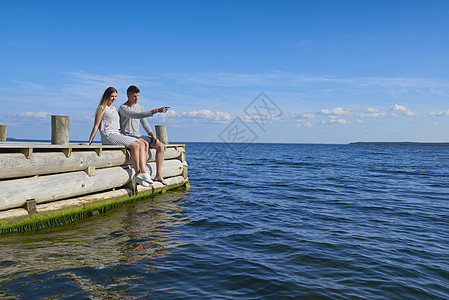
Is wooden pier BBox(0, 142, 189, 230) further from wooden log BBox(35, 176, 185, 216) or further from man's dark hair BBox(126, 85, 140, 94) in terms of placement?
man's dark hair BBox(126, 85, 140, 94)

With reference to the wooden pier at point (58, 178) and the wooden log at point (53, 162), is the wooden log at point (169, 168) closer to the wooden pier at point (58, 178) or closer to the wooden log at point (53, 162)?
the wooden pier at point (58, 178)

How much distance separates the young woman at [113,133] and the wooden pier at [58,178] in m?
0.37

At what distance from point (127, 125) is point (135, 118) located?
46 centimetres

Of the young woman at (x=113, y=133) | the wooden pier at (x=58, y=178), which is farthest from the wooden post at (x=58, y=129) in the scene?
the young woman at (x=113, y=133)

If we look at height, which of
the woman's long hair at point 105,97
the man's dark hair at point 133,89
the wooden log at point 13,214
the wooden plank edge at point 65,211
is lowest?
the wooden plank edge at point 65,211

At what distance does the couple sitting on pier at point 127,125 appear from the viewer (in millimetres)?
8656

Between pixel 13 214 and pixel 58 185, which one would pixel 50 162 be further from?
pixel 13 214

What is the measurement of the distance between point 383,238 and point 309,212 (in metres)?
2.61

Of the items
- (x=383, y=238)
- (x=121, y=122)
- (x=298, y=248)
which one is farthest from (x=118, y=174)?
(x=383, y=238)

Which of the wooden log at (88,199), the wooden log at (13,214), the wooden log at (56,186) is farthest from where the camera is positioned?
the wooden log at (88,199)

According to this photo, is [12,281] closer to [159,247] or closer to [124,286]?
[124,286]

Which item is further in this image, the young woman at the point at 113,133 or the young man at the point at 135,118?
the young man at the point at 135,118

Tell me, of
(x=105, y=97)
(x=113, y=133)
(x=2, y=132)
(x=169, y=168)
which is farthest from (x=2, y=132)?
(x=169, y=168)

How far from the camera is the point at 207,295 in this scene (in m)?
4.11
